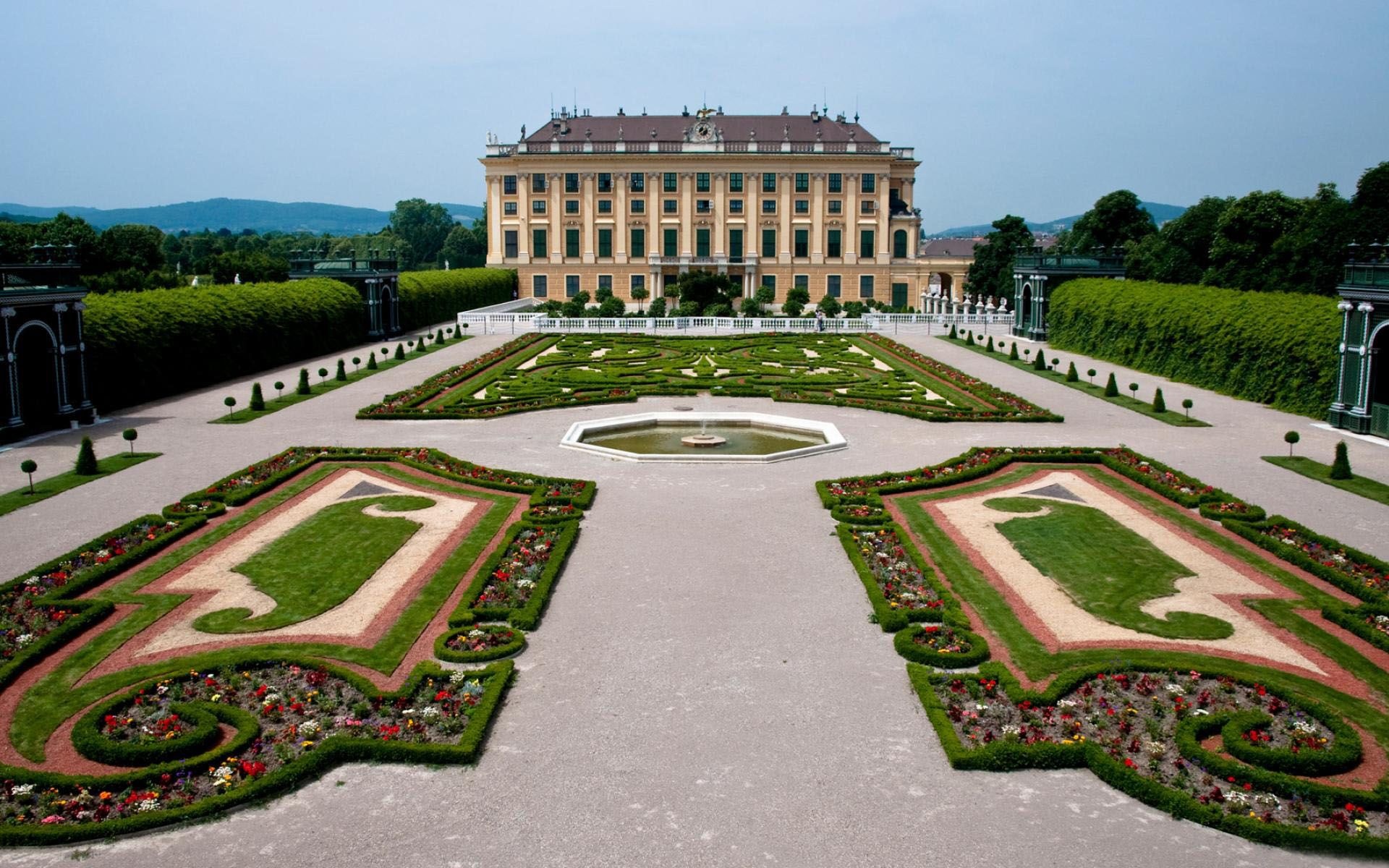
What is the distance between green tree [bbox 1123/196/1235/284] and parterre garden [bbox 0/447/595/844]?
207 feet

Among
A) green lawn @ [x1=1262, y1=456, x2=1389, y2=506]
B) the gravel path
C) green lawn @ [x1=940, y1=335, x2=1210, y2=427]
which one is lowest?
the gravel path

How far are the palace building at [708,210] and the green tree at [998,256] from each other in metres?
4.84

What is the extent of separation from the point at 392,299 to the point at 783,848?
5043 cm

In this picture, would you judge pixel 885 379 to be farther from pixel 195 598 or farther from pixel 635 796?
pixel 635 796

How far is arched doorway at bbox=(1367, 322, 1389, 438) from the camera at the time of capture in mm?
28375

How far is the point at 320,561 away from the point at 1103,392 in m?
27.3

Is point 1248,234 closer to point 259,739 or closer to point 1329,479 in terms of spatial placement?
point 1329,479

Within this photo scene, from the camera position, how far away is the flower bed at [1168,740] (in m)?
10.2

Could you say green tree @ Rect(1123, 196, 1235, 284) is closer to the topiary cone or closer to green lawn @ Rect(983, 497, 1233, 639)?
the topiary cone

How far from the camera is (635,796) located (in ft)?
34.7

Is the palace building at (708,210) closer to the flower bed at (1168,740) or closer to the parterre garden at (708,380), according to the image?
the parterre garden at (708,380)

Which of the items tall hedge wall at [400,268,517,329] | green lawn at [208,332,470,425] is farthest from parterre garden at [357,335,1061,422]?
tall hedge wall at [400,268,517,329]

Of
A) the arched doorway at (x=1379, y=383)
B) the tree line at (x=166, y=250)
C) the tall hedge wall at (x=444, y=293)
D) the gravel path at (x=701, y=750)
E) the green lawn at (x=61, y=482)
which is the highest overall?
the tree line at (x=166, y=250)

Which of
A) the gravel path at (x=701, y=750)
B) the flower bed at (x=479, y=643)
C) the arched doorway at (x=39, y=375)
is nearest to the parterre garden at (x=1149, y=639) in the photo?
the gravel path at (x=701, y=750)
